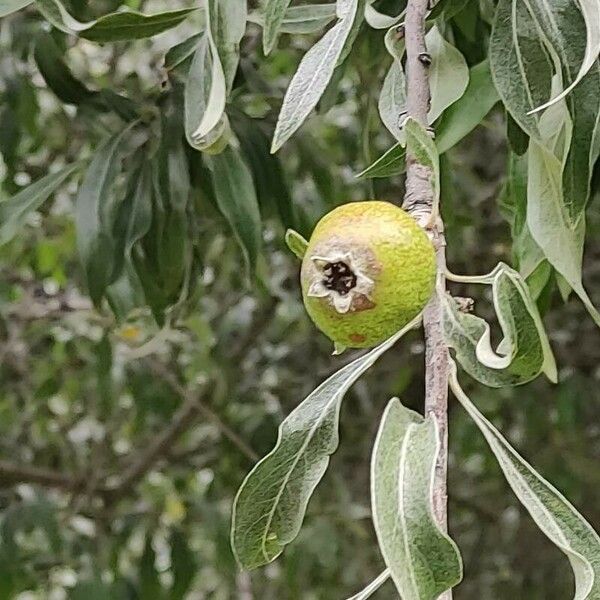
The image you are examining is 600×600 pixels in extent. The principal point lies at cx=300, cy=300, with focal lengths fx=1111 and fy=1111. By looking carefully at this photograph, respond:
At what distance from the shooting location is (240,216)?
0.83 meters

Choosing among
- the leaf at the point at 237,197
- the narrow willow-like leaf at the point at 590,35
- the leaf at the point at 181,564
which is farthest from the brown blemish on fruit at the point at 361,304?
the leaf at the point at 181,564

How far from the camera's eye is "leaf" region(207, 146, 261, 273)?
2.72 feet

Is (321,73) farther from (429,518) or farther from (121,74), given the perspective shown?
(121,74)

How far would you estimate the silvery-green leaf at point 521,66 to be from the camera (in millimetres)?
507

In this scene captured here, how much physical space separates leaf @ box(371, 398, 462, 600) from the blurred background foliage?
72 cm

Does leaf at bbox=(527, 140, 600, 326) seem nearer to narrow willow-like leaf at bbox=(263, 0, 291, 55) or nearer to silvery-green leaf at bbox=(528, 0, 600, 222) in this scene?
silvery-green leaf at bbox=(528, 0, 600, 222)

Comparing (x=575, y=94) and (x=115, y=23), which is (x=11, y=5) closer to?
(x=115, y=23)

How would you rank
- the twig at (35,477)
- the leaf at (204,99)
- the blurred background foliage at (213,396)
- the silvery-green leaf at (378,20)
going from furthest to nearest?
the twig at (35,477) < the blurred background foliage at (213,396) < the silvery-green leaf at (378,20) < the leaf at (204,99)

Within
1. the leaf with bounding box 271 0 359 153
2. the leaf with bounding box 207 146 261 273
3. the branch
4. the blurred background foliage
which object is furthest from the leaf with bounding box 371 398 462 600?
the branch

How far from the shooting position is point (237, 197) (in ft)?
2.72

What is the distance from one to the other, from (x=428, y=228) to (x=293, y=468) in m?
0.11

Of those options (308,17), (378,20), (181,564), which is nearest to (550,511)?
(378,20)

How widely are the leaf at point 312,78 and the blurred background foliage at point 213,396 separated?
631mm

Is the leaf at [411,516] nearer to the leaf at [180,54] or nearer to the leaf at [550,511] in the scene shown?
the leaf at [550,511]
